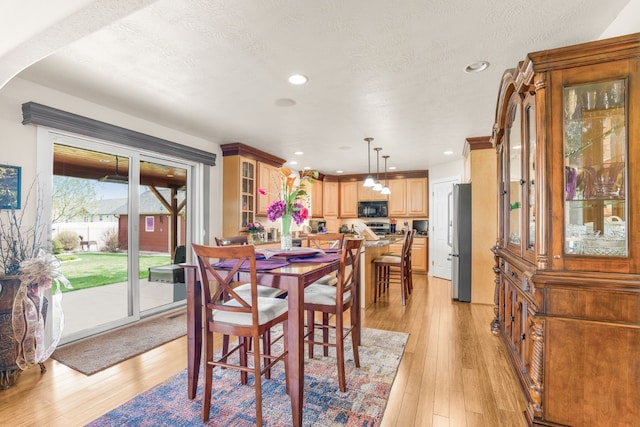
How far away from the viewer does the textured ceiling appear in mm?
1756

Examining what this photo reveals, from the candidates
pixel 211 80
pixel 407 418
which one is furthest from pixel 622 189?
pixel 211 80

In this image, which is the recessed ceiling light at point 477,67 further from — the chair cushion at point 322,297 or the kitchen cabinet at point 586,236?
the chair cushion at point 322,297

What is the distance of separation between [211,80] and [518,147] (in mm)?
2506

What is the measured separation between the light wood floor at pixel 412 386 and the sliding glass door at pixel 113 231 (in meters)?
0.96

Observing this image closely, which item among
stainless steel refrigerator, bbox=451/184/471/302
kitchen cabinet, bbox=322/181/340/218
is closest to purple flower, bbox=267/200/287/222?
stainless steel refrigerator, bbox=451/184/471/302

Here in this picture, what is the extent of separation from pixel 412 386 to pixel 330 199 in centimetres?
611

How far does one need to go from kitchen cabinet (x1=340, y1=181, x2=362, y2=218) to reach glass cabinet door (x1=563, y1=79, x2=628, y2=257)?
6.30m

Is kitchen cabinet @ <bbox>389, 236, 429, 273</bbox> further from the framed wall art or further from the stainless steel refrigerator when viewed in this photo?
the framed wall art

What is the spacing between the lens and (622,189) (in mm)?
1580

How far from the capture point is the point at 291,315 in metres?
1.81

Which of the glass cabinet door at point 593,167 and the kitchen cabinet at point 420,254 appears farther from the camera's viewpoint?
the kitchen cabinet at point 420,254

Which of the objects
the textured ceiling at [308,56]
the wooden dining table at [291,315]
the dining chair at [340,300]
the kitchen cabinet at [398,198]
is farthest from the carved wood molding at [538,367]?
the kitchen cabinet at [398,198]

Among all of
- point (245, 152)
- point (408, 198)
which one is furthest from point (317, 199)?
point (245, 152)

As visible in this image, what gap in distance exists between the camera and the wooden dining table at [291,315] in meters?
1.78
